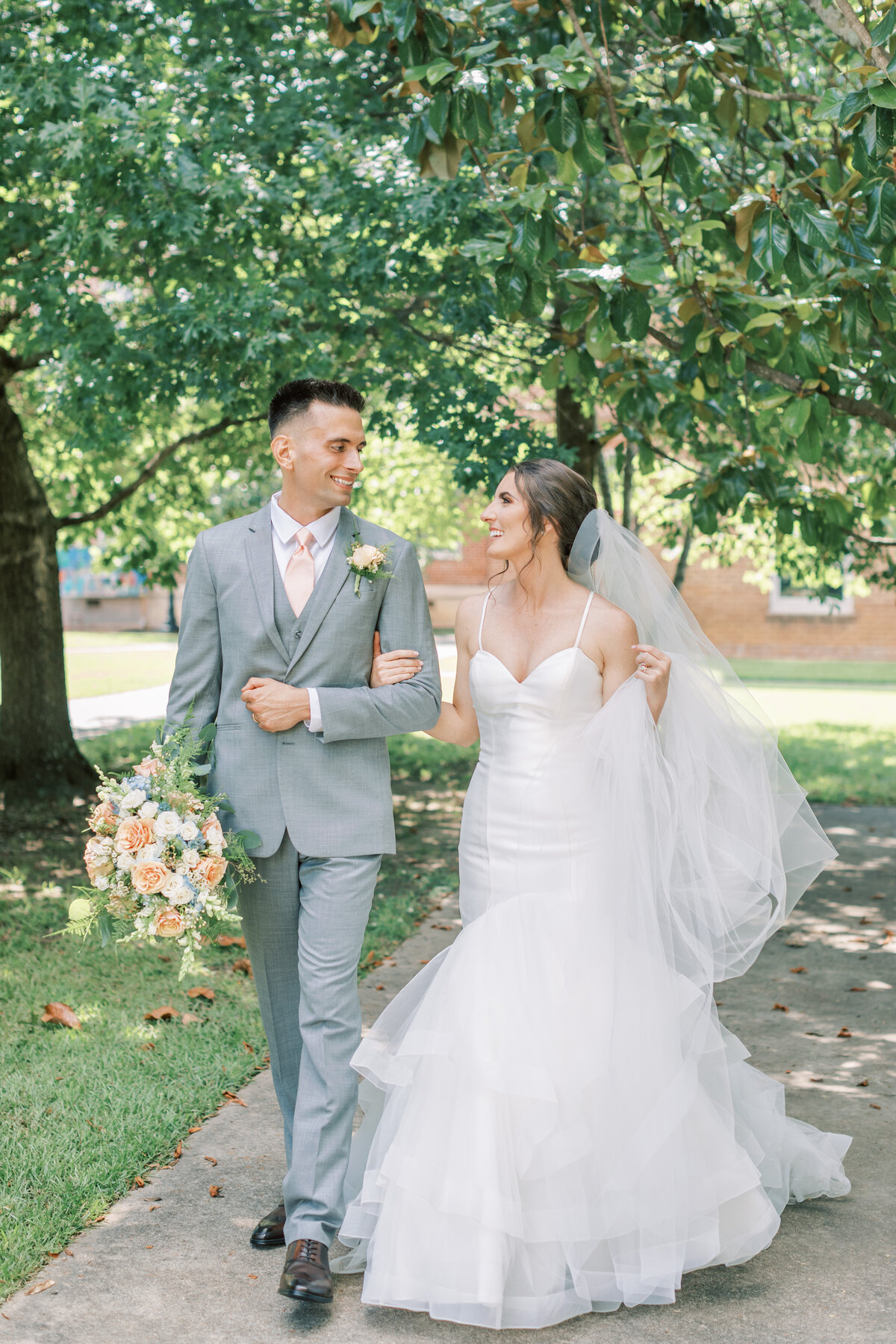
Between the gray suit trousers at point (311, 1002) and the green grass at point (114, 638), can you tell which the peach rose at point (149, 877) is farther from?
the green grass at point (114, 638)

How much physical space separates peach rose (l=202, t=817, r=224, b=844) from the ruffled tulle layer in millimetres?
705

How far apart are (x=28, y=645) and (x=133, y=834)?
8.28 meters

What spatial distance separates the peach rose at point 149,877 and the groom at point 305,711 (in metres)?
0.34

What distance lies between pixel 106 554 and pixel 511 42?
9.08 metres

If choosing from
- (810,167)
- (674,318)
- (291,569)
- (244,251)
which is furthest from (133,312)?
(291,569)

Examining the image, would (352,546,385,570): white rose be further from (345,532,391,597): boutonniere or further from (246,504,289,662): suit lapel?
(246,504,289,662): suit lapel

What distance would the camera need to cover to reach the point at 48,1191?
4.00 m

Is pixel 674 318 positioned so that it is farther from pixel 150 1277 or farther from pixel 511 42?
pixel 150 1277

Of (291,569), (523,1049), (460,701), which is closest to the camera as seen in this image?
(523,1049)

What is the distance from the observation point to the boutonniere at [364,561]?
145 inches

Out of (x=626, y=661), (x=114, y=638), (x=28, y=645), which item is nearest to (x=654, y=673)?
(x=626, y=661)

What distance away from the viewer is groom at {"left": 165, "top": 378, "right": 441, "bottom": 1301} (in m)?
3.58

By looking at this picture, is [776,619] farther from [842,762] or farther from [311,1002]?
[311,1002]

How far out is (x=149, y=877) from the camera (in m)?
3.37
